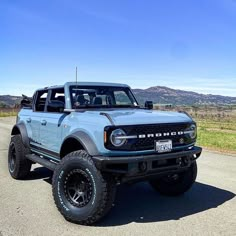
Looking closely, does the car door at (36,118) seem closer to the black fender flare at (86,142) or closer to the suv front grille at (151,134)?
the black fender flare at (86,142)

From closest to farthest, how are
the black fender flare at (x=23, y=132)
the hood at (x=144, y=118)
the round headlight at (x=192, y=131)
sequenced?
1. the hood at (x=144, y=118)
2. the round headlight at (x=192, y=131)
3. the black fender flare at (x=23, y=132)

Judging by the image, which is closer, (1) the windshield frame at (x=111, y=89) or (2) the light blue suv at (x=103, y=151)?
(2) the light blue suv at (x=103, y=151)

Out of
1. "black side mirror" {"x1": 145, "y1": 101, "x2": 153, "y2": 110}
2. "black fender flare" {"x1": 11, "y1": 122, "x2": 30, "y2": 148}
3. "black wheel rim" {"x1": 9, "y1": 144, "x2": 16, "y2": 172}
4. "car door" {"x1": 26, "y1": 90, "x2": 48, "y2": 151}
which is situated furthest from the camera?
"black wheel rim" {"x1": 9, "y1": 144, "x2": 16, "y2": 172}

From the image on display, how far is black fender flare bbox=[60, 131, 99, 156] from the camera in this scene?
181 inches

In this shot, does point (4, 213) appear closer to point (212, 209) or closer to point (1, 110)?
point (212, 209)

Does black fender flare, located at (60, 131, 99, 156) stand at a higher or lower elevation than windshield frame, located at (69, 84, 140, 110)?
lower

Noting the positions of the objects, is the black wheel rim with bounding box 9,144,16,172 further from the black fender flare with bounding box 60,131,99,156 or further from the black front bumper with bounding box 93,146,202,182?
the black front bumper with bounding box 93,146,202,182

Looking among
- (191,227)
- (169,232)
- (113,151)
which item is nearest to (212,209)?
(191,227)

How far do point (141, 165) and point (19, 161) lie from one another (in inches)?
132

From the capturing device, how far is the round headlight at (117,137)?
452cm

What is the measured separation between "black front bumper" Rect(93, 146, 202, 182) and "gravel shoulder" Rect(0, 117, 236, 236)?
2.15ft

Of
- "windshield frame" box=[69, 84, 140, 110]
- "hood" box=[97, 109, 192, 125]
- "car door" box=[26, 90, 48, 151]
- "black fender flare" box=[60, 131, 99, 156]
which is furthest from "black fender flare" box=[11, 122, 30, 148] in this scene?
"hood" box=[97, 109, 192, 125]

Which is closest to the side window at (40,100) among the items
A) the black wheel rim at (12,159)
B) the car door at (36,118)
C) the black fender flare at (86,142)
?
the car door at (36,118)

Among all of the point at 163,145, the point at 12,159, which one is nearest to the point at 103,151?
the point at 163,145
